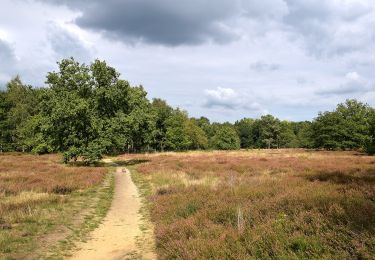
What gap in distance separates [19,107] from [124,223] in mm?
73899

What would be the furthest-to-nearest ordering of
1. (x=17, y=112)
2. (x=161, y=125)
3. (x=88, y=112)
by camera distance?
(x=161, y=125) → (x=17, y=112) → (x=88, y=112)

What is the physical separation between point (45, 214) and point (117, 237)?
3554 millimetres

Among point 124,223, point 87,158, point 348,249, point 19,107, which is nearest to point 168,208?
point 124,223

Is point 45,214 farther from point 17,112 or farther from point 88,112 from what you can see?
point 17,112

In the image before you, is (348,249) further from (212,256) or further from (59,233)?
(59,233)

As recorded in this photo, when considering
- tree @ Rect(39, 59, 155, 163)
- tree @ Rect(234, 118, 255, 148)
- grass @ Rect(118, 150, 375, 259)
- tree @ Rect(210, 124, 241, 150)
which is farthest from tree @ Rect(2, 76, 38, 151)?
tree @ Rect(234, 118, 255, 148)

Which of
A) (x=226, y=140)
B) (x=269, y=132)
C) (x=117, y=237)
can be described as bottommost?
(x=117, y=237)

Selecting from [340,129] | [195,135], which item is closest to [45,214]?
[340,129]

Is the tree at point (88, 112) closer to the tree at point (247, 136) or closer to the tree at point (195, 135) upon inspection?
the tree at point (195, 135)

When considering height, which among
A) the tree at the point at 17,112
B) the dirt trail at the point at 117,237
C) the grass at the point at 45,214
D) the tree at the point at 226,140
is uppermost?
the tree at the point at 17,112

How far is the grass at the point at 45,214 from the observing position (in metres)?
9.52

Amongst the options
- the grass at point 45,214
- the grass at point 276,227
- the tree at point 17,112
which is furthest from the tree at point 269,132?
the grass at point 276,227

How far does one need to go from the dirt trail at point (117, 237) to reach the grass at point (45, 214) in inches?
16.9

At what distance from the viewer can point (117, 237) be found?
11172mm
